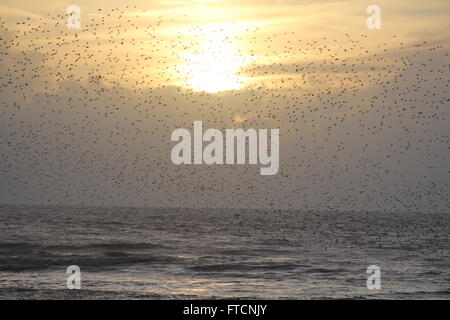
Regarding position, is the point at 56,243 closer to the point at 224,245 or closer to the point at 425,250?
the point at 224,245

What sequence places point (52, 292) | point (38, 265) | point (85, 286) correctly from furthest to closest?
1. point (38, 265)
2. point (85, 286)
3. point (52, 292)

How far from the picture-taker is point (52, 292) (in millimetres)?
27172

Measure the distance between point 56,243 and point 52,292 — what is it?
29089 mm

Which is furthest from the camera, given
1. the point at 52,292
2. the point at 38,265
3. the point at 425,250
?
the point at 425,250
